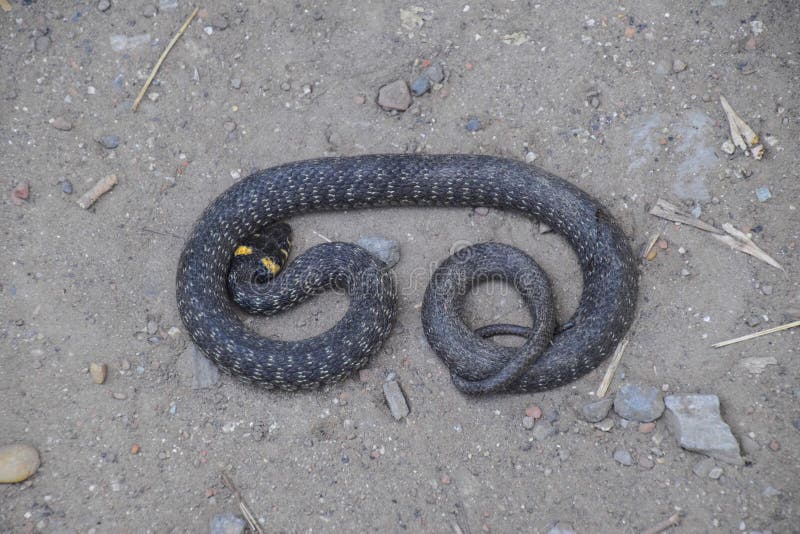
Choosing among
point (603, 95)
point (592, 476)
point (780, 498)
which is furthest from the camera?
point (603, 95)

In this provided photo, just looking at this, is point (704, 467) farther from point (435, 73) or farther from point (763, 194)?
point (435, 73)

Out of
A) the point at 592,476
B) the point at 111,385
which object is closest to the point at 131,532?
the point at 111,385

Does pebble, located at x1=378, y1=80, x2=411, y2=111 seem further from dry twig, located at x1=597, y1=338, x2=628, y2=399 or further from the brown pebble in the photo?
the brown pebble

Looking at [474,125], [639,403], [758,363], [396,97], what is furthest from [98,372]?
[758,363]

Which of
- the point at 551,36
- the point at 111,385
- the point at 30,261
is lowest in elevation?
the point at 111,385

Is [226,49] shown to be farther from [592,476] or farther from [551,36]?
[592,476]
